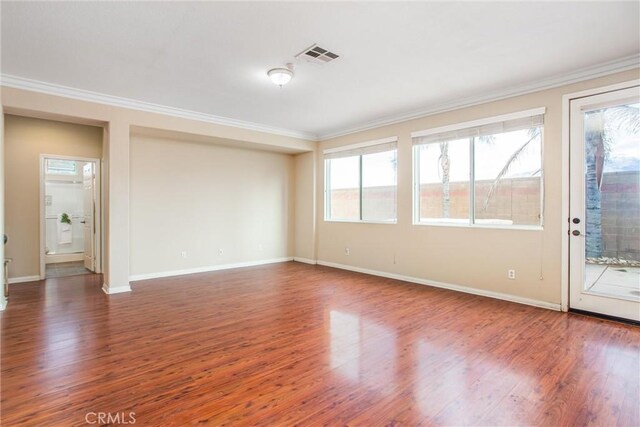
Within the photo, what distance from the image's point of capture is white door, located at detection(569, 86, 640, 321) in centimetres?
341

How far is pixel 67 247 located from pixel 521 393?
9.54m

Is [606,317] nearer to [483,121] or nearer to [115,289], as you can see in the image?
[483,121]

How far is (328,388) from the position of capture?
85.7 inches

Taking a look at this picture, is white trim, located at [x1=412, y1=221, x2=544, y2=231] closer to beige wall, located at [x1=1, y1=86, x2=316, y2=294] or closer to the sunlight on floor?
the sunlight on floor

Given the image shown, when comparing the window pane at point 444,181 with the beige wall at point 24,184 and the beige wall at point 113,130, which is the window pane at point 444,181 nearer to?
the beige wall at point 113,130

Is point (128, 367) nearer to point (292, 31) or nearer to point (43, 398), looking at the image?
point (43, 398)

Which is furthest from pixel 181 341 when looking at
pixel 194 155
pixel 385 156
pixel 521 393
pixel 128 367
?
pixel 385 156

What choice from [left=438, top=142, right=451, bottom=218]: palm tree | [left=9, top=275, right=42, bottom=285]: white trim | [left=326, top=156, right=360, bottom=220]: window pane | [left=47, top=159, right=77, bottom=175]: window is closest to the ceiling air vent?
[left=438, top=142, right=451, bottom=218]: palm tree

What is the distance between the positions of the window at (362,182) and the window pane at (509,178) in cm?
150

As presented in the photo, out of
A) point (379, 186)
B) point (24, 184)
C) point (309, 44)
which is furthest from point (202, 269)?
point (309, 44)

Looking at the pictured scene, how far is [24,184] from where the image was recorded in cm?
522

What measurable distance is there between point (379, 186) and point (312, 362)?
400 centimetres

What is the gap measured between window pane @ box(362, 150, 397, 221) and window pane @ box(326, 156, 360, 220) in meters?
0.19

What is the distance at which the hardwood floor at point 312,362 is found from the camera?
6.31ft
